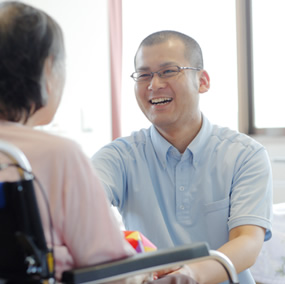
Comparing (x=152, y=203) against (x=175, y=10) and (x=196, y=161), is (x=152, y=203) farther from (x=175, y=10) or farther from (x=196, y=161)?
(x=175, y=10)

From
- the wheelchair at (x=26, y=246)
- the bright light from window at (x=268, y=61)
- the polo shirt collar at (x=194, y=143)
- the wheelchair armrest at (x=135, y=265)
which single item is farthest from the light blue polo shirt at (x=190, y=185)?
the bright light from window at (x=268, y=61)

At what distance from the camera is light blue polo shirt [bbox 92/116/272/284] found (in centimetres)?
153

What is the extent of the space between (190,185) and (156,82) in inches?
14.7

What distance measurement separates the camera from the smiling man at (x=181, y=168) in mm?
1524

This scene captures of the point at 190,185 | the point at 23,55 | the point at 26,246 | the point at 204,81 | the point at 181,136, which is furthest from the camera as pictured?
the point at 204,81

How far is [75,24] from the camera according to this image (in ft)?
12.9

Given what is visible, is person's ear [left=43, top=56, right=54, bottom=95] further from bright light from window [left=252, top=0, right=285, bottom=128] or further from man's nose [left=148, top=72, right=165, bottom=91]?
bright light from window [left=252, top=0, right=285, bottom=128]

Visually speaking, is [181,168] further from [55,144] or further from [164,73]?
[55,144]

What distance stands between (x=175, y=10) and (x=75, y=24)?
33.7 inches

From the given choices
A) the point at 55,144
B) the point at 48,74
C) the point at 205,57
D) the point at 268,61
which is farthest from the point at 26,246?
the point at 268,61

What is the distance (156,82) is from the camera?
166 centimetres

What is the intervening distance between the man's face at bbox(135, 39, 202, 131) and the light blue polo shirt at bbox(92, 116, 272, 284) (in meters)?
0.08

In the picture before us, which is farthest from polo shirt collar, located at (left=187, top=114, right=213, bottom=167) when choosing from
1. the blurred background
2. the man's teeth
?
the blurred background

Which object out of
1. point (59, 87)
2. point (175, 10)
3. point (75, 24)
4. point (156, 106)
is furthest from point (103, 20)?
point (59, 87)
